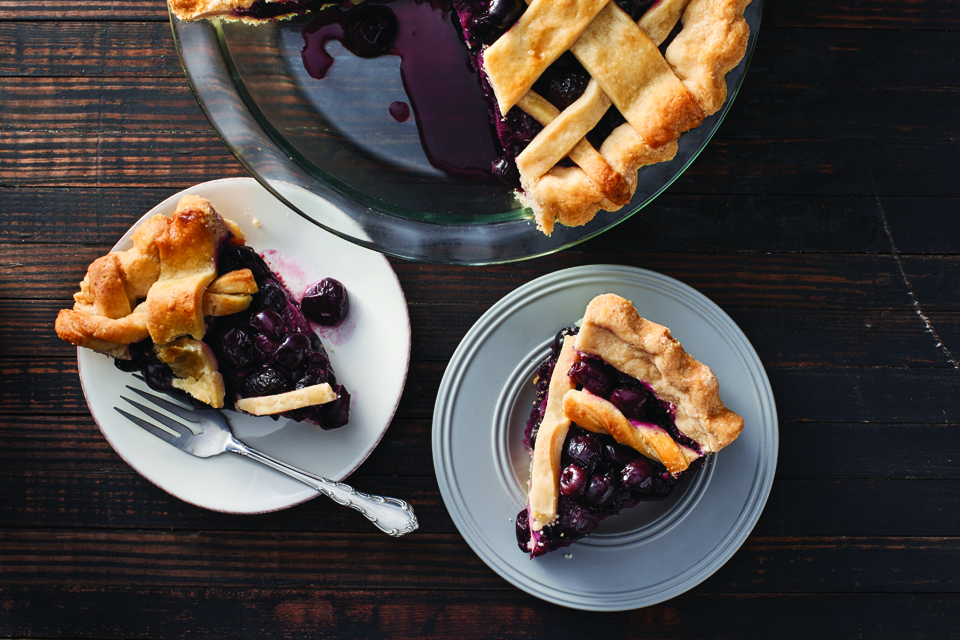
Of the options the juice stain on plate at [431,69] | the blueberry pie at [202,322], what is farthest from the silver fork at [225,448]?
the juice stain on plate at [431,69]

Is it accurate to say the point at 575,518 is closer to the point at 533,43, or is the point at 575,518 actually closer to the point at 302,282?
the point at 302,282

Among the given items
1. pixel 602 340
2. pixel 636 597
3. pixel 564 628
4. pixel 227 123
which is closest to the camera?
pixel 227 123

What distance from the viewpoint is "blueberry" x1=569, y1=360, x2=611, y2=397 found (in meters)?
1.73

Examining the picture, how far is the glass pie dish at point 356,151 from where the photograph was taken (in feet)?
4.95

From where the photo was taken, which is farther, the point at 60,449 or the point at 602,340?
the point at 60,449

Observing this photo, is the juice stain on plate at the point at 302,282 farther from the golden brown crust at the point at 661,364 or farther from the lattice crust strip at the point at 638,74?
the lattice crust strip at the point at 638,74

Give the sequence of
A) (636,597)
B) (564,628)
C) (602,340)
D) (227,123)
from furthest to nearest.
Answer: (564,628)
(636,597)
(602,340)
(227,123)

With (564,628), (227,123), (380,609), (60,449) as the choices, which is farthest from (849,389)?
(60,449)

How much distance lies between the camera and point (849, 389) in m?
2.07

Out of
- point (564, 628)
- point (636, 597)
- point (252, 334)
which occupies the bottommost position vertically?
point (564, 628)

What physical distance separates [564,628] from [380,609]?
62 cm

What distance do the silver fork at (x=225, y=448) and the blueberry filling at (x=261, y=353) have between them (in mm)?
113

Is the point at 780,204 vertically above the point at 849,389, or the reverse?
the point at 780,204

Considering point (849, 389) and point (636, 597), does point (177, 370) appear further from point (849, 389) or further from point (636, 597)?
point (849, 389)
